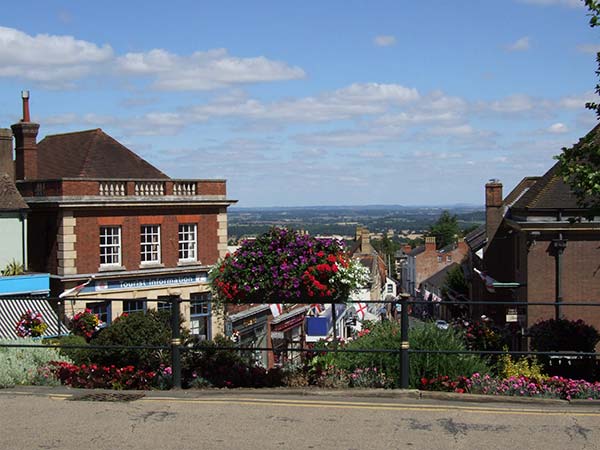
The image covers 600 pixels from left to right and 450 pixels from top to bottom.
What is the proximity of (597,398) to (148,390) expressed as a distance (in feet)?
19.7

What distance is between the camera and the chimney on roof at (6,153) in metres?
42.2

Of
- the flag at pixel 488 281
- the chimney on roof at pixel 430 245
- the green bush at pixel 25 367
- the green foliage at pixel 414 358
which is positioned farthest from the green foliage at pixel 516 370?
the chimney on roof at pixel 430 245

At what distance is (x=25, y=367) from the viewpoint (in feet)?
40.4

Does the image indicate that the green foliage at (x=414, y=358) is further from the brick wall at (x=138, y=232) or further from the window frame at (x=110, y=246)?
the window frame at (x=110, y=246)

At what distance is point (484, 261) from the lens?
4603 cm

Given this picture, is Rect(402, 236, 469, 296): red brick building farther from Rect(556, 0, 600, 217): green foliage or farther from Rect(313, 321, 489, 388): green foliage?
Rect(313, 321, 489, 388): green foliage

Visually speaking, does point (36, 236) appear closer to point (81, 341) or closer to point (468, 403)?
point (81, 341)

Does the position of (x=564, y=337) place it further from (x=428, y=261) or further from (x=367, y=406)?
(x=428, y=261)

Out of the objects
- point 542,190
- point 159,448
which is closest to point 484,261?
point 542,190

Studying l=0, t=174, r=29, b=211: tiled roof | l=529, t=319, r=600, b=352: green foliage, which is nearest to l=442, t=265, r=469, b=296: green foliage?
l=0, t=174, r=29, b=211: tiled roof

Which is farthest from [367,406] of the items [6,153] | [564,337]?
[6,153]

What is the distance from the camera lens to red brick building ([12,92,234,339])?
4056 cm

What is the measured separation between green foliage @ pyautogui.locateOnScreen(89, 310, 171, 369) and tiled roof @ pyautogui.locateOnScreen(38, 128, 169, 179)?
106 ft

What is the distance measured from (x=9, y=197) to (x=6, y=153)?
165 inches
